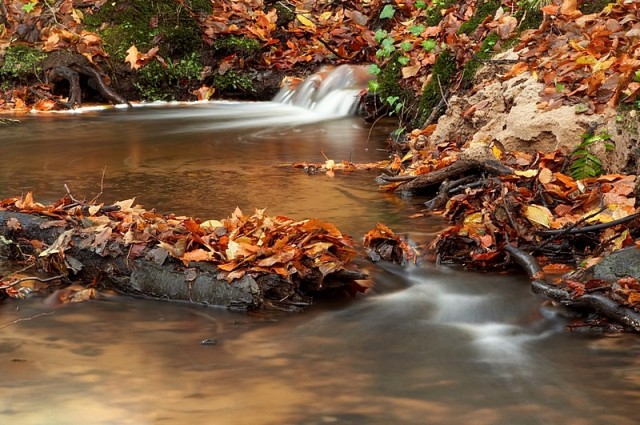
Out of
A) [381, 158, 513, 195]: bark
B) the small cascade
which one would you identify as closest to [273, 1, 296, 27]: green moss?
the small cascade

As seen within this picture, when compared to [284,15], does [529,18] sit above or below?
below

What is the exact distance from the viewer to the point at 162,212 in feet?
21.5

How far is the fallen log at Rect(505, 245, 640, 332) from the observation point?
4082mm

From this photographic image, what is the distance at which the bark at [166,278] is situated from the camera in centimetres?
444

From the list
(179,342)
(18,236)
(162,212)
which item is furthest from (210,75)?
(179,342)

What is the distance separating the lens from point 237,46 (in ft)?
48.9

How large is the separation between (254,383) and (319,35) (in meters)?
12.2

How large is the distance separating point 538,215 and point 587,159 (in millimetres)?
990

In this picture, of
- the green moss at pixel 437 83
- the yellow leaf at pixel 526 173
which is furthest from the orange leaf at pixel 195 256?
the green moss at pixel 437 83

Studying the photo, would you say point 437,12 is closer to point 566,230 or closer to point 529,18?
point 529,18

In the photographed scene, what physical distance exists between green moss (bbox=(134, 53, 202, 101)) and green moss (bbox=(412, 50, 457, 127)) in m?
6.61

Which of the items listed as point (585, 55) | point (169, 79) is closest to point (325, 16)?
point (169, 79)

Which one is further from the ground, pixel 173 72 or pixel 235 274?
pixel 173 72

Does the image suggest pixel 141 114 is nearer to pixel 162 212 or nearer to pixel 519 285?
pixel 162 212
